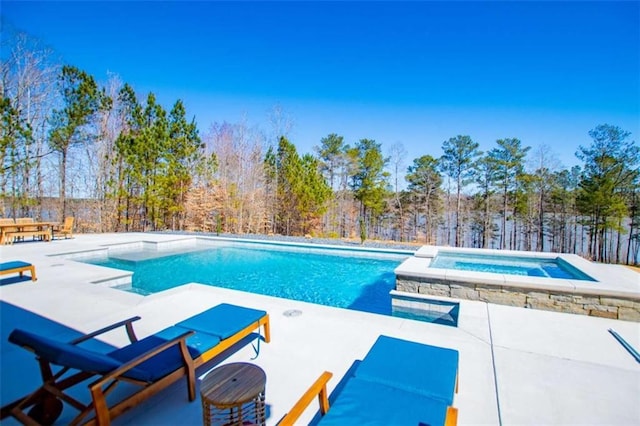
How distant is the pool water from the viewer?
21.0 ft

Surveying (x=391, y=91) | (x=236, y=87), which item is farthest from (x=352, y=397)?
(x=236, y=87)

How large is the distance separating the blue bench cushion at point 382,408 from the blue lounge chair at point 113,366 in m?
1.18

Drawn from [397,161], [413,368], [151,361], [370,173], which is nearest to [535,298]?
[413,368]

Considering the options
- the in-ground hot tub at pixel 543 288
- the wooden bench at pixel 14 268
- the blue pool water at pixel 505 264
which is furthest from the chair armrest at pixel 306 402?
the wooden bench at pixel 14 268

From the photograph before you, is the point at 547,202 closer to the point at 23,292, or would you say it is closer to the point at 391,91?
the point at 391,91

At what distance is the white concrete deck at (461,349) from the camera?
2.17 m

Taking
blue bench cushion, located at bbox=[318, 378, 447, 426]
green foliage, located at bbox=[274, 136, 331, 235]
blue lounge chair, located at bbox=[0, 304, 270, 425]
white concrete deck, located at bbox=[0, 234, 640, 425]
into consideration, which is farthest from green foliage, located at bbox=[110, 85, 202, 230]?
blue bench cushion, located at bbox=[318, 378, 447, 426]

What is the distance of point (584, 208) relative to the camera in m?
16.9

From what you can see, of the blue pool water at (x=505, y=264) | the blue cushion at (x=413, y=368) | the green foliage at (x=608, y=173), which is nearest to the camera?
the blue cushion at (x=413, y=368)

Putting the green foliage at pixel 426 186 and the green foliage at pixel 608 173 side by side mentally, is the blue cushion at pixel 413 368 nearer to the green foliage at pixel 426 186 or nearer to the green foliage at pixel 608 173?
the green foliage at pixel 608 173

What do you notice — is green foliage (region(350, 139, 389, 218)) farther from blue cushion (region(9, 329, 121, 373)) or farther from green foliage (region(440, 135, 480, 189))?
blue cushion (region(9, 329, 121, 373))

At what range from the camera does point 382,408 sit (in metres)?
1.72

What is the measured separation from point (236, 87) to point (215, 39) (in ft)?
16.2

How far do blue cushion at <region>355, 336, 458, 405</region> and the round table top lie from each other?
70 cm
